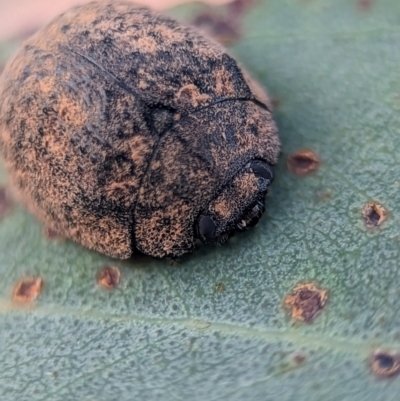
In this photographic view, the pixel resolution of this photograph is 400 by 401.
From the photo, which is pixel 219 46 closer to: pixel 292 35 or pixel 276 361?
pixel 292 35

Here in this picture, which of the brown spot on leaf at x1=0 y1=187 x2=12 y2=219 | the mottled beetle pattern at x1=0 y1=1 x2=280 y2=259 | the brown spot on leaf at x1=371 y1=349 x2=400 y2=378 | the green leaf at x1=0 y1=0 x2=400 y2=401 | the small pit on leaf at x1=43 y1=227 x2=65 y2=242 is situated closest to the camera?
the brown spot on leaf at x1=371 y1=349 x2=400 y2=378

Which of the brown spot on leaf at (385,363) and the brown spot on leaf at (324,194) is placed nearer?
the brown spot on leaf at (385,363)

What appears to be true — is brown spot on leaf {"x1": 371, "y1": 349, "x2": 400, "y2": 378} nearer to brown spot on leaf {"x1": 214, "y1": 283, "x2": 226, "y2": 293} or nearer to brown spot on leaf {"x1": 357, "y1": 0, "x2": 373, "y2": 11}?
brown spot on leaf {"x1": 214, "y1": 283, "x2": 226, "y2": 293}

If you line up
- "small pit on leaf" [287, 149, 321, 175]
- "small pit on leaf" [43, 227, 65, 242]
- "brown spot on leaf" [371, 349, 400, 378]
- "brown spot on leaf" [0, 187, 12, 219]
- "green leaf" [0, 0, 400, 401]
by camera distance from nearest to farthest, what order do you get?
1. "brown spot on leaf" [371, 349, 400, 378]
2. "green leaf" [0, 0, 400, 401]
3. "small pit on leaf" [287, 149, 321, 175]
4. "small pit on leaf" [43, 227, 65, 242]
5. "brown spot on leaf" [0, 187, 12, 219]

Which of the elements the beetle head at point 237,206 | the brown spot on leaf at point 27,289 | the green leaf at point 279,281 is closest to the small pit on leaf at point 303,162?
the green leaf at point 279,281

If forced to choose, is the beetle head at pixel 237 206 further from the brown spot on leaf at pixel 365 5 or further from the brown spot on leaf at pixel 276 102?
the brown spot on leaf at pixel 365 5

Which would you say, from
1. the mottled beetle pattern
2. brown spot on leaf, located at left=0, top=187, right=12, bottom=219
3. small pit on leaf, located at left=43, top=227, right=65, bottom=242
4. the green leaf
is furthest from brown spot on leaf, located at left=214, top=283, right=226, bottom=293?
brown spot on leaf, located at left=0, top=187, right=12, bottom=219
